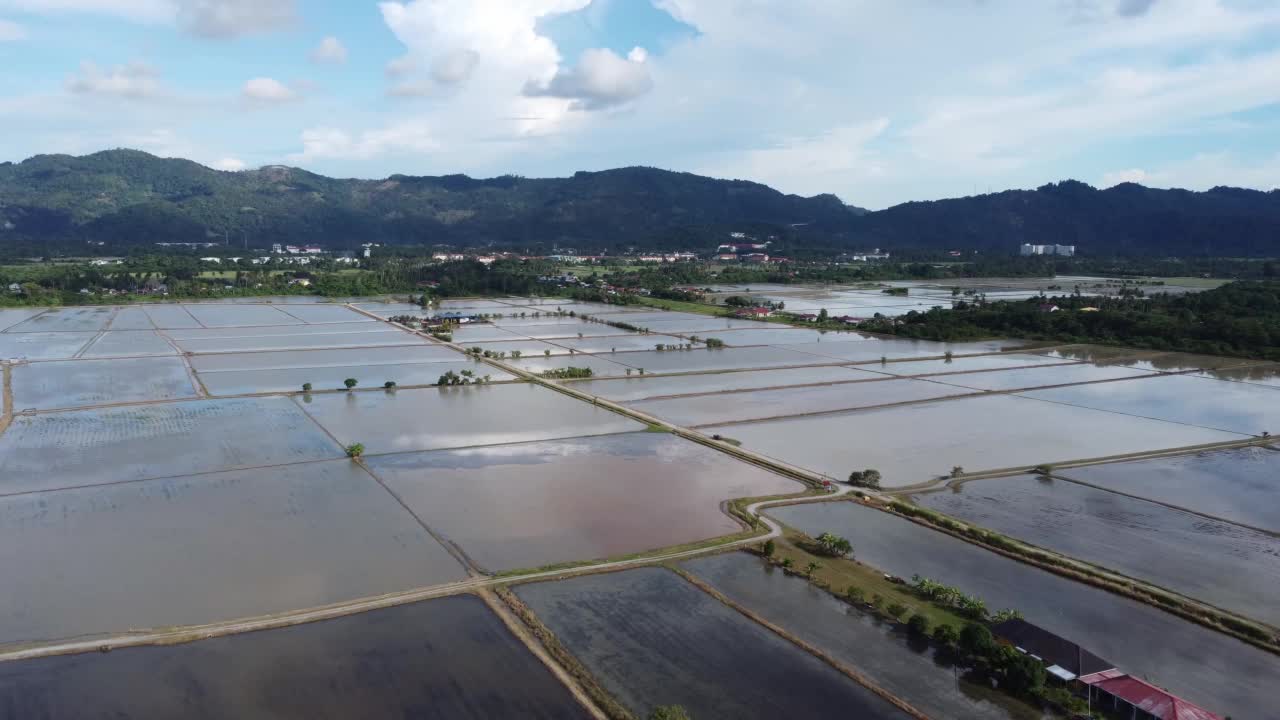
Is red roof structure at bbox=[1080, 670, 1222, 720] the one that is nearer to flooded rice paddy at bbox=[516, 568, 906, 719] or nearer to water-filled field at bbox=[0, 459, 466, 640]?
flooded rice paddy at bbox=[516, 568, 906, 719]

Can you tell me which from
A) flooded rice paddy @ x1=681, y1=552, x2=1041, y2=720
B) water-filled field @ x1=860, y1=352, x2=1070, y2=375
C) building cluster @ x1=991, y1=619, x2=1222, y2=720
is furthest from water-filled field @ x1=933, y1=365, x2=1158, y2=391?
building cluster @ x1=991, y1=619, x2=1222, y2=720

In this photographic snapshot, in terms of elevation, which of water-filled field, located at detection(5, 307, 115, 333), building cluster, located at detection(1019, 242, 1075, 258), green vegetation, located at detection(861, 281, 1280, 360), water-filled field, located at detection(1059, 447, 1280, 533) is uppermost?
building cluster, located at detection(1019, 242, 1075, 258)

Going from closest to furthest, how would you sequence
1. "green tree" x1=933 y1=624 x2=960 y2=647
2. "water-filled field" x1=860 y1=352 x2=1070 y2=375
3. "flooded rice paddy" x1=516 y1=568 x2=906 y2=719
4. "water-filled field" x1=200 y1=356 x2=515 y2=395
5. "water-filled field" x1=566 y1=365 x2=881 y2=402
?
"flooded rice paddy" x1=516 y1=568 x2=906 y2=719
"green tree" x1=933 y1=624 x2=960 y2=647
"water-filled field" x1=200 y1=356 x2=515 y2=395
"water-filled field" x1=566 y1=365 x2=881 y2=402
"water-filled field" x1=860 y1=352 x2=1070 y2=375

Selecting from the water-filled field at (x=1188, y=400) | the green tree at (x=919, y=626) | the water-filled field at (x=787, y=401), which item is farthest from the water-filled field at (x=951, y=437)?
the green tree at (x=919, y=626)

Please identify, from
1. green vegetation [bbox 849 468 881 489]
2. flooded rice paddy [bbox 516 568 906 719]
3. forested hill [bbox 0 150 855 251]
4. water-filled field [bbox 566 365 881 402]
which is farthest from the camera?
forested hill [bbox 0 150 855 251]

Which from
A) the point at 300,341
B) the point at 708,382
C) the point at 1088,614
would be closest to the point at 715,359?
the point at 708,382

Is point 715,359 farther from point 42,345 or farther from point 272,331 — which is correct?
point 42,345

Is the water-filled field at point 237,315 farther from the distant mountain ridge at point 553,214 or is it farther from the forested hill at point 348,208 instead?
the forested hill at point 348,208
